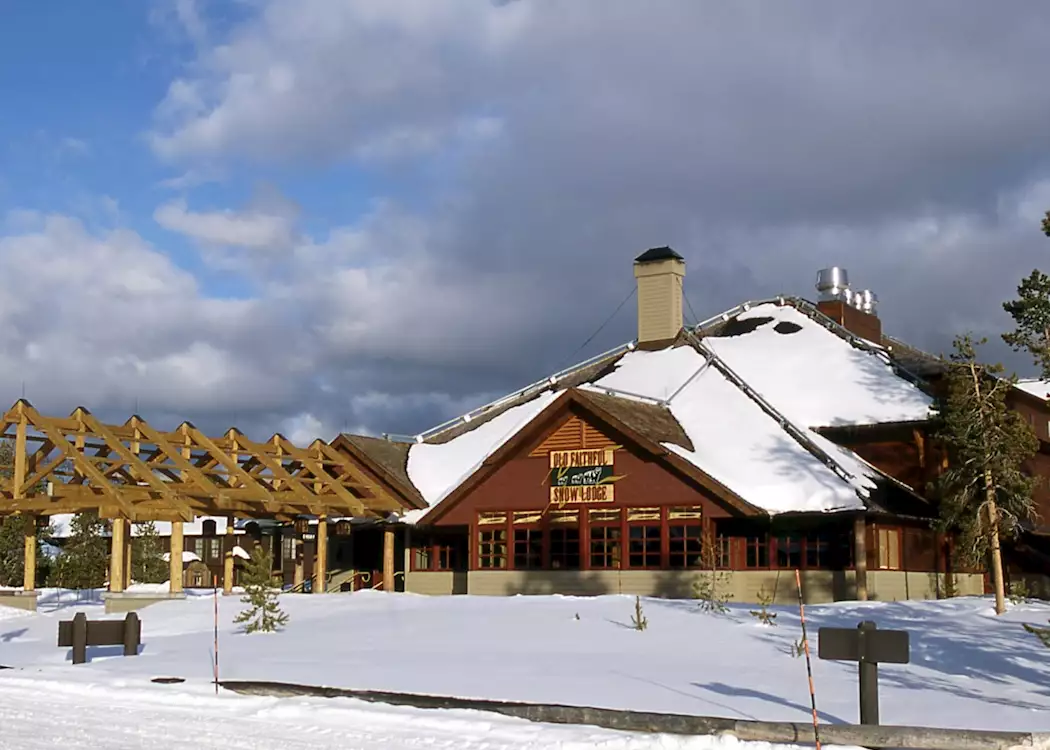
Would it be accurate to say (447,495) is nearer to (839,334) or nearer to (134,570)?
(839,334)

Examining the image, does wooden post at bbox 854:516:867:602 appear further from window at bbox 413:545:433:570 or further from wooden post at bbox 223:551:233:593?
wooden post at bbox 223:551:233:593

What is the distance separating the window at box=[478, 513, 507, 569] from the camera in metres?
37.6

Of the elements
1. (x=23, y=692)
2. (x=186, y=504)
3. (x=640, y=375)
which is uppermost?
(x=640, y=375)

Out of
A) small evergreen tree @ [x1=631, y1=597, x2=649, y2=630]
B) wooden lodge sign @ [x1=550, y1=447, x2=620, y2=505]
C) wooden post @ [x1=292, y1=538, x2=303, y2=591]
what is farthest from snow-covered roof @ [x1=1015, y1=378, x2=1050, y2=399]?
small evergreen tree @ [x1=631, y1=597, x2=649, y2=630]

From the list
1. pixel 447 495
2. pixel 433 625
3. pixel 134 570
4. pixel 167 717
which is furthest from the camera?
pixel 134 570

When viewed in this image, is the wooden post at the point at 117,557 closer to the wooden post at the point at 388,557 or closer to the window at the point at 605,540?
the wooden post at the point at 388,557

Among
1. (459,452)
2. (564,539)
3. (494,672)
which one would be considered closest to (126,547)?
(564,539)

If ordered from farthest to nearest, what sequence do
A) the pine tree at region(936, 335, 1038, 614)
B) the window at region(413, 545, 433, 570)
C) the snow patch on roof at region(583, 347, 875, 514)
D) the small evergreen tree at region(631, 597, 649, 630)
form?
the window at region(413, 545, 433, 570)
the snow patch on roof at region(583, 347, 875, 514)
the pine tree at region(936, 335, 1038, 614)
the small evergreen tree at region(631, 597, 649, 630)

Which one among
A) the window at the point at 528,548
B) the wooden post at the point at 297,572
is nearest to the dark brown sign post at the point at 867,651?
the window at the point at 528,548

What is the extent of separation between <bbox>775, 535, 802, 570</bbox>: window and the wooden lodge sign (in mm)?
4839

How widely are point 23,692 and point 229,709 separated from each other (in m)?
3.82

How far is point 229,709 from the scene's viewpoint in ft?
51.3

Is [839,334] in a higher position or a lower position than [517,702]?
higher

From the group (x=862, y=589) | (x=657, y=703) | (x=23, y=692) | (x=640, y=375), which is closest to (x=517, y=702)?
(x=657, y=703)
